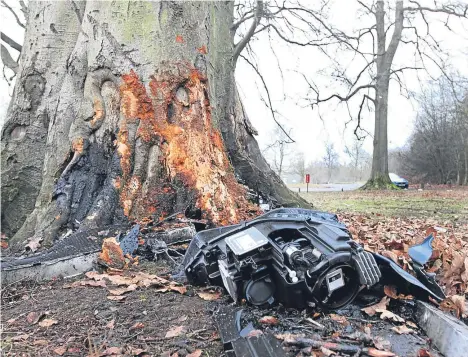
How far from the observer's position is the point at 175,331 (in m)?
2.23

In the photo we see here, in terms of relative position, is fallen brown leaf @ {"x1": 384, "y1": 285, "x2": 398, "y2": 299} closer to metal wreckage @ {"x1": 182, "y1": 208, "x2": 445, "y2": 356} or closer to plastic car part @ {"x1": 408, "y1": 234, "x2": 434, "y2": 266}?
metal wreckage @ {"x1": 182, "y1": 208, "x2": 445, "y2": 356}

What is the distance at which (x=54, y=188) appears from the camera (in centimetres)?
438

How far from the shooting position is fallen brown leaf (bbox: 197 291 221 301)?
272cm

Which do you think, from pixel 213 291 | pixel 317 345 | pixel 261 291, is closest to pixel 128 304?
pixel 213 291

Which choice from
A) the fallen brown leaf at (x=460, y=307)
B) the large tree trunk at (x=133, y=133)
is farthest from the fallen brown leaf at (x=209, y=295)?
the fallen brown leaf at (x=460, y=307)

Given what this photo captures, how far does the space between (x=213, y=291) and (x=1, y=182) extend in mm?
3514

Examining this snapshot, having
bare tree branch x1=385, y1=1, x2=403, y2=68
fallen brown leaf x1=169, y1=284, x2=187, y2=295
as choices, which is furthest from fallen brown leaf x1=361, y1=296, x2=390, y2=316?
bare tree branch x1=385, y1=1, x2=403, y2=68

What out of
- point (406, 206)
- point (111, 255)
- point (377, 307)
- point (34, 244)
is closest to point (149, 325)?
point (111, 255)

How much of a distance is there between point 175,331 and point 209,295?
0.57 m

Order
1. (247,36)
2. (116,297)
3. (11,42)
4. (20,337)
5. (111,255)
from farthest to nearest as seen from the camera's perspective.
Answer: (247,36), (11,42), (111,255), (116,297), (20,337)

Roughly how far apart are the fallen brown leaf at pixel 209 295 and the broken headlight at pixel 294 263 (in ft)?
0.71

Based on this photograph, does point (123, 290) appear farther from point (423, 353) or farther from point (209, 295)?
point (423, 353)

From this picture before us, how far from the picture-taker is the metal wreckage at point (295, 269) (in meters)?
2.23

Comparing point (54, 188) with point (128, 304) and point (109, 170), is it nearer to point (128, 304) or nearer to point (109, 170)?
point (109, 170)
